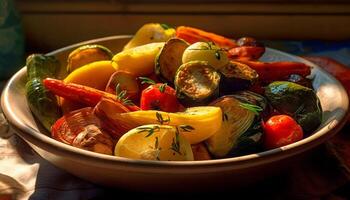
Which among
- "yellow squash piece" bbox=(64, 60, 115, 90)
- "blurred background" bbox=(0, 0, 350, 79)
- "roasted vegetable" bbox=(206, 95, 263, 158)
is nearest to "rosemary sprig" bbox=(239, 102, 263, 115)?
"roasted vegetable" bbox=(206, 95, 263, 158)

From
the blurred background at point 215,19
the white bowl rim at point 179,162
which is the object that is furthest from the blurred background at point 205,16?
the white bowl rim at point 179,162

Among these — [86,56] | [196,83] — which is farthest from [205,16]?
[196,83]

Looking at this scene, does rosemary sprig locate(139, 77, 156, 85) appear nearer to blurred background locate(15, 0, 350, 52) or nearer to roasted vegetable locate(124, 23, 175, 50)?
roasted vegetable locate(124, 23, 175, 50)

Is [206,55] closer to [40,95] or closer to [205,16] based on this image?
[40,95]

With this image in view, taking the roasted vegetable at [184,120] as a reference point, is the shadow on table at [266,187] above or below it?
below

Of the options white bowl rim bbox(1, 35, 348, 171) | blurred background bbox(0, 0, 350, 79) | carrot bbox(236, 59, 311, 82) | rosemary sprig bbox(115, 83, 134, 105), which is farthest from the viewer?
blurred background bbox(0, 0, 350, 79)

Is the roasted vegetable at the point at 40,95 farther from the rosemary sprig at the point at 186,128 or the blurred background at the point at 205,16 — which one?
the blurred background at the point at 205,16
